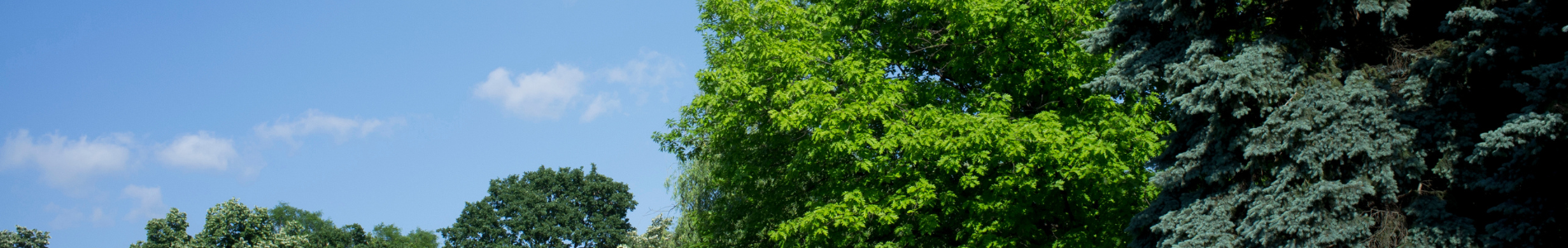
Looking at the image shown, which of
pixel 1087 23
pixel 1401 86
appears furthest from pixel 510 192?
pixel 1401 86

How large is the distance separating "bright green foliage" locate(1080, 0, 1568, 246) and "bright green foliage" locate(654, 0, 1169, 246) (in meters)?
2.60

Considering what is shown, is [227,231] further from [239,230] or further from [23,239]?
[23,239]

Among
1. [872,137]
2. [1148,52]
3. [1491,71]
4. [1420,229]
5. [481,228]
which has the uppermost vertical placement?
[481,228]

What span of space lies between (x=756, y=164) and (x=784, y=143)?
0.59 meters

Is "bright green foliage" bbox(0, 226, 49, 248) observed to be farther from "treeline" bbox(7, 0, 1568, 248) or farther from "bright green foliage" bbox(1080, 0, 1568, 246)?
"bright green foliage" bbox(1080, 0, 1568, 246)

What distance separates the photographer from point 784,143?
1614 cm

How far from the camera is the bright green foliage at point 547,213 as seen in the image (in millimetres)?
57844

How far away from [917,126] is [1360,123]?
6.43 metres

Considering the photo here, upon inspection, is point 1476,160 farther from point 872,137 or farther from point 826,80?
point 826,80

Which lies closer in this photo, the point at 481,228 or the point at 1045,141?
the point at 1045,141

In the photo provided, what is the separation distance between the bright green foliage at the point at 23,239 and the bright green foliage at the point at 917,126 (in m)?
44.7

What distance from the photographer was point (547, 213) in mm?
59188

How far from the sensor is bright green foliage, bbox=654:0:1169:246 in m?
13.4

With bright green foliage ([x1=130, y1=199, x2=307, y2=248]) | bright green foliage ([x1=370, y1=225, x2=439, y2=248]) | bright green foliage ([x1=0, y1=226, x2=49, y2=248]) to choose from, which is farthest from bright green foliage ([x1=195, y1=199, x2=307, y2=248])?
bright green foliage ([x1=370, y1=225, x2=439, y2=248])
